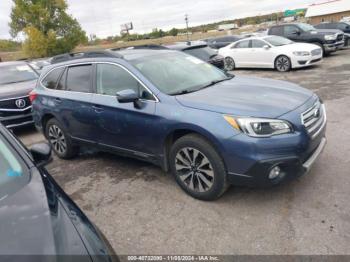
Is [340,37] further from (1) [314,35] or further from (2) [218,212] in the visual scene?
(2) [218,212]

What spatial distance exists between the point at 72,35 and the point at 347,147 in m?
44.3

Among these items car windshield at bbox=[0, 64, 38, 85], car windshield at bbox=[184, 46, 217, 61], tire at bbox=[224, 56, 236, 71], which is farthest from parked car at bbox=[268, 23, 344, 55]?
car windshield at bbox=[0, 64, 38, 85]

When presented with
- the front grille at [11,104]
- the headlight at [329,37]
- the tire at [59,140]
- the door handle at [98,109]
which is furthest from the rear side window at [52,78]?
the headlight at [329,37]

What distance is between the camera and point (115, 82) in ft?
14.2

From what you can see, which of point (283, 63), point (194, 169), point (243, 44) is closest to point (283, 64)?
point (283, 63)

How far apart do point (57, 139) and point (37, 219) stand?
3.80 metres

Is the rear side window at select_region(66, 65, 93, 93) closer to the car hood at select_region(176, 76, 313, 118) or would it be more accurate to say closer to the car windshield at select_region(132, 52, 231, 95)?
the car windshield at select_region(132, 52, 231, 95)

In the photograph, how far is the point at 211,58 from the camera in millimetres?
9695

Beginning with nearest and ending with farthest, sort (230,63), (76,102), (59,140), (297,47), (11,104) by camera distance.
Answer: (76,102) → (59,140) → (11,104) → (297,47) → (230,63)

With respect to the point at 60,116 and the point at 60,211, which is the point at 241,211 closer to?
the point at 60,211

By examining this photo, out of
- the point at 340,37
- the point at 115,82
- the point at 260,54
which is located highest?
the point at 115,82

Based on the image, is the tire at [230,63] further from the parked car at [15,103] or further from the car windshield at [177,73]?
the car windshield at [177,73]

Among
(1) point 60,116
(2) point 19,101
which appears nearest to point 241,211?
(1) point 60,116

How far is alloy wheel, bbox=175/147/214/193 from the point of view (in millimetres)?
3533
